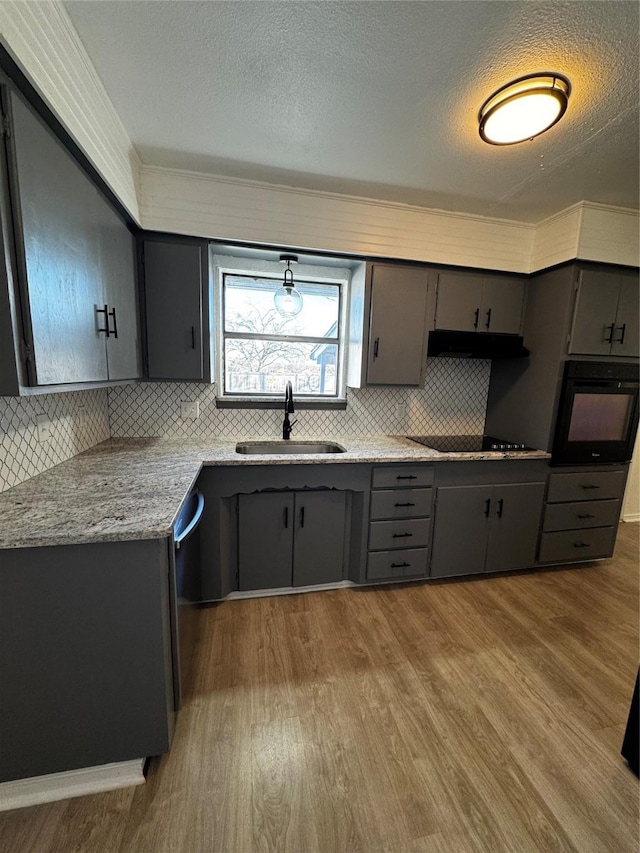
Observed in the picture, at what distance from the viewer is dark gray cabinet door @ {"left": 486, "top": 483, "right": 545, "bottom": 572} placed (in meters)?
2.39

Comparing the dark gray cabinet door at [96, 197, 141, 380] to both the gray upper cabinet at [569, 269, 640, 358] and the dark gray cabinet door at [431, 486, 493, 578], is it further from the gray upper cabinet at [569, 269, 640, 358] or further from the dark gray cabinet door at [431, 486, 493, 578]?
the gray upper cabinet at [569, 269, 640, 358]

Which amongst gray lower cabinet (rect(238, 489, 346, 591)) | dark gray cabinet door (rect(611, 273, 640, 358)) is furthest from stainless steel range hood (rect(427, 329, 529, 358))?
gray lower cabinet (rect(238, 489, 346, 591))

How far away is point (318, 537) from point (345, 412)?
1021mm

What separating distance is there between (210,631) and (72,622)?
3.27 feet

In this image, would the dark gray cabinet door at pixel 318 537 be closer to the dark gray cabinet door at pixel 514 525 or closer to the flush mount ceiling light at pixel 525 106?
the dark gray cabinet door at pixel 514 525

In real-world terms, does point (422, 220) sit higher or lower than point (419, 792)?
higher

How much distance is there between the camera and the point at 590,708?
1508 millimetres

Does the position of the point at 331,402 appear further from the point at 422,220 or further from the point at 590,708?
the point at 590,708

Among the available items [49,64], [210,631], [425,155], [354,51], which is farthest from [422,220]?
[210,631]

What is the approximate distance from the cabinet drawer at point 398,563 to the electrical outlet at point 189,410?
5.28 feet

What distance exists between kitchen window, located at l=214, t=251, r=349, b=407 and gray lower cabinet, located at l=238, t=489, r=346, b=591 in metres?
0.83

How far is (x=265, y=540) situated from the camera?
6.91 feet

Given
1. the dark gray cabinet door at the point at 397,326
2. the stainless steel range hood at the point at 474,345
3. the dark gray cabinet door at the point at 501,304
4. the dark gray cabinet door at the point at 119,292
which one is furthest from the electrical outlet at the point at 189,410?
the dark gray cabinet door at the point at 501,304

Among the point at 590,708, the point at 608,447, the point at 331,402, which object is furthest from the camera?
the point at 331,402
